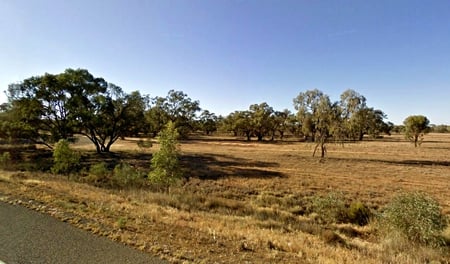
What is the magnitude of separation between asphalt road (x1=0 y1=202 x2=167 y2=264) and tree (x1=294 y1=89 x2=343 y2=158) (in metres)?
38.5

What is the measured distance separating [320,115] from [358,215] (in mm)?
27756

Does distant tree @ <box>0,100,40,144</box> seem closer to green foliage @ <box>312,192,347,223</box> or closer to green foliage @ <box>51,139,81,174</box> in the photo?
green foliage @ <box>51,139,81,174</box>

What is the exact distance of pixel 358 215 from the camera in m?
14.1

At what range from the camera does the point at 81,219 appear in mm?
6934

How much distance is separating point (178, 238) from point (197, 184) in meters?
16.2

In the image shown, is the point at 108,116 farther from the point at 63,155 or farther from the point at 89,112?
the point at 63,155

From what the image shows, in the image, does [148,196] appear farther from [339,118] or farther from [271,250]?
[339,118]

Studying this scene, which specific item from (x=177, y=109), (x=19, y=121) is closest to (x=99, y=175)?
(x=19, y=121)

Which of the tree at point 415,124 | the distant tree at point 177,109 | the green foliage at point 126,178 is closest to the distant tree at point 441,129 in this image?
the tree at point 415,124

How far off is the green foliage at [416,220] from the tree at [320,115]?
3141cm

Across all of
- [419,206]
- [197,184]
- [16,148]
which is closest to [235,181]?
[197,184]

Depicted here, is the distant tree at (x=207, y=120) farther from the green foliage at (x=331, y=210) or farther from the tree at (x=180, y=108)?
the green foliage at (x=331, y=210)

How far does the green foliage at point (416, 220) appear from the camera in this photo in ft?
27.5

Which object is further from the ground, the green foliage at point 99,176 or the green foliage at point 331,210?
the green foliage at point 99,176
